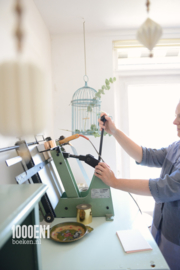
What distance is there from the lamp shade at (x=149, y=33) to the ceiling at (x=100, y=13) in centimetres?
88

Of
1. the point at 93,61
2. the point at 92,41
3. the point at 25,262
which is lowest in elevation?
the point at 25,262

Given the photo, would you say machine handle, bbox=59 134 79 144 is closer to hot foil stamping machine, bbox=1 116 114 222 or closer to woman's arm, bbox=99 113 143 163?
hot foil stamping machine, bbox=1 116 114 222

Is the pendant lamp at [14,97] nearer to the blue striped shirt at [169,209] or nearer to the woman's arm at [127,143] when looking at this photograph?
the blue striped shirt at [169,209]

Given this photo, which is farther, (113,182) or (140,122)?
(140,122)

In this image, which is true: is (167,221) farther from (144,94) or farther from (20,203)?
(144,94)

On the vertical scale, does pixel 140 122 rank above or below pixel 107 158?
above

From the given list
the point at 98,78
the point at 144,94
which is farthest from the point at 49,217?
the point at 144,94

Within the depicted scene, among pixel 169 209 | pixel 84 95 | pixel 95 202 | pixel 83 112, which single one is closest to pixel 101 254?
pixel 95 202

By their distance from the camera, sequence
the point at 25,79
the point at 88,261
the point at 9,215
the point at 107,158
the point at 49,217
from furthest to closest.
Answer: the point at 107,158
the point at 49,217
the point at 88,261
the point at 25,79
the point at 9,215

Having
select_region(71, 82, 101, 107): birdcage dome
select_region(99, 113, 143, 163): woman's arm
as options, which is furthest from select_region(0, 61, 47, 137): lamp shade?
select_region(71, 82, 101, 107): birdcage dome

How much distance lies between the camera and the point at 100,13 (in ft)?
5.05

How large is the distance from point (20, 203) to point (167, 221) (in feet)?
2.67

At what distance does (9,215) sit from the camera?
0.30m

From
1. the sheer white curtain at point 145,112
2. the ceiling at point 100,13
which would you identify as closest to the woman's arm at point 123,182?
the ceiling at point 100,13
